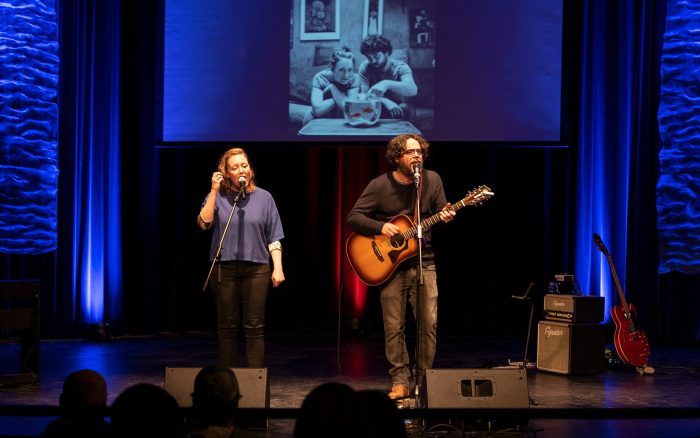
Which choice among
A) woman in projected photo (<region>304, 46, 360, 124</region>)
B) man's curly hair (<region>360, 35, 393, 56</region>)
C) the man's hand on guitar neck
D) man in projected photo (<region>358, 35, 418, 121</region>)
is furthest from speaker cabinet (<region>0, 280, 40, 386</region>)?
man's curly hair (<region>360, 35, 393, 56</region>)

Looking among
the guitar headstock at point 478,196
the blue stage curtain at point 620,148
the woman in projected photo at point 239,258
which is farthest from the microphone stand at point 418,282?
the blue stage curtain at point 620,148

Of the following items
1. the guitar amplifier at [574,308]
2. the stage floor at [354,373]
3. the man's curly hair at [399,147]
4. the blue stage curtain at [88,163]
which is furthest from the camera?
the blue stage curtain at [88,163]

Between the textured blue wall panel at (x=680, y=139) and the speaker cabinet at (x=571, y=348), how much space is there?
216 cm

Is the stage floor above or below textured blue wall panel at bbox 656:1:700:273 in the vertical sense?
below

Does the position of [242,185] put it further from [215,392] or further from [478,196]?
[215,392]

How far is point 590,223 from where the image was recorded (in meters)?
8.23

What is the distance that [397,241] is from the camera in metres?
4.80

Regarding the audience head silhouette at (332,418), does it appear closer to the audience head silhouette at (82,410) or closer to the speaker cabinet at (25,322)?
the audience head silhouette at (82,410)

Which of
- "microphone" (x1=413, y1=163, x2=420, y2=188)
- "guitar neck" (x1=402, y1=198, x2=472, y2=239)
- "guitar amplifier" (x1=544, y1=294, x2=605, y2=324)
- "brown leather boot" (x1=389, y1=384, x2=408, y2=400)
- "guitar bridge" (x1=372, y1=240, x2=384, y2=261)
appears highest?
"microphone" (x1=413, y1=163, x2=420, y2=188)

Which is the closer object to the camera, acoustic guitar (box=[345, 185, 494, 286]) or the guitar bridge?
acoustic guitar (box=[345, 185, 494, 286])

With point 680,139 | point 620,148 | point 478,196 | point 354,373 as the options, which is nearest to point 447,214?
point 478,196

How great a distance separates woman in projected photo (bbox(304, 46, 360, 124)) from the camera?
7738 mm

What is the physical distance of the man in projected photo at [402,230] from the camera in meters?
4.79

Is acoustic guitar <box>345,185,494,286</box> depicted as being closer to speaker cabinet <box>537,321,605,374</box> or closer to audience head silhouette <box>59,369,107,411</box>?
speaker cabinet <box>537,321,605,374</box>
